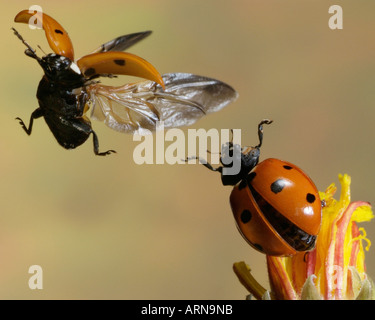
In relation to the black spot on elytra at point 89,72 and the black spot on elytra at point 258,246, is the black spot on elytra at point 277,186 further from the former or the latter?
the black spot on elytra at point 89,72

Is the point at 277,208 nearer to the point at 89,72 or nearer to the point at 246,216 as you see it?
the point at 246,216

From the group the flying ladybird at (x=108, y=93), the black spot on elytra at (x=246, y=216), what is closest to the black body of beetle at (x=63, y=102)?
the flying ladybird at (x=108, y=93)

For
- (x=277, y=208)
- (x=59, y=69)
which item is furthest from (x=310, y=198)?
(x=59, y=69)

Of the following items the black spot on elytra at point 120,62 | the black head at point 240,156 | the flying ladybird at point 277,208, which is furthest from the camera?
the black head at point 240,156

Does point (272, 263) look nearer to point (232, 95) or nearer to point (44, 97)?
point (232, 95)

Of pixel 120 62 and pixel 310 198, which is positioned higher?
pixel 120 62

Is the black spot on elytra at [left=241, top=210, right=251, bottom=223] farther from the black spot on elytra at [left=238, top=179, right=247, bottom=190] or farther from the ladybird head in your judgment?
the ladybird head
